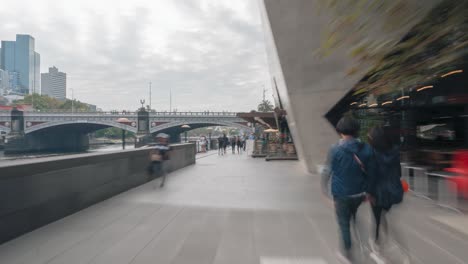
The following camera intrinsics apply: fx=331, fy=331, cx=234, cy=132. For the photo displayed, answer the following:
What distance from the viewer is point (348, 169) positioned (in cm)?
318

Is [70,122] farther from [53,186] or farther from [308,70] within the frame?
[53,186]

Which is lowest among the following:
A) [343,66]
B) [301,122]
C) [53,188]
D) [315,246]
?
[315,246]

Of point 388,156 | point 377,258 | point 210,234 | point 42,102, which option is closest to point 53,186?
point 210,234

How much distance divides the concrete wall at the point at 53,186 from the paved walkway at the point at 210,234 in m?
0.19

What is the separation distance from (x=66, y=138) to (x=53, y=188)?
7483cm

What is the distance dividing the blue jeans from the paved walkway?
2.35ft

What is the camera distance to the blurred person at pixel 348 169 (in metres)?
3.18

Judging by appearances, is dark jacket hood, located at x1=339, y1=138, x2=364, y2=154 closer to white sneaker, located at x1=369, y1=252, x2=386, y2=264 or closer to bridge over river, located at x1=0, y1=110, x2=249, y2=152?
white sneaker, located at x1=369, y1=252, x2=386, y2=264

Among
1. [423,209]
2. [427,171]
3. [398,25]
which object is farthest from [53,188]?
[427,171]

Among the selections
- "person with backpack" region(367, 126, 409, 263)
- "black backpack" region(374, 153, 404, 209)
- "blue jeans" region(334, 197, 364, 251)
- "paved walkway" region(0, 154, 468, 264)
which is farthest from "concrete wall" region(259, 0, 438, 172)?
"blue jeans" region(334, 197, 364, 251)

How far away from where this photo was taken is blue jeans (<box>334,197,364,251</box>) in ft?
10.7

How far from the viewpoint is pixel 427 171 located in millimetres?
8078

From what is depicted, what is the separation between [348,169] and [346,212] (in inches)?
17.7

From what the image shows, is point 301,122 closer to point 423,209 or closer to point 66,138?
point 423,209
